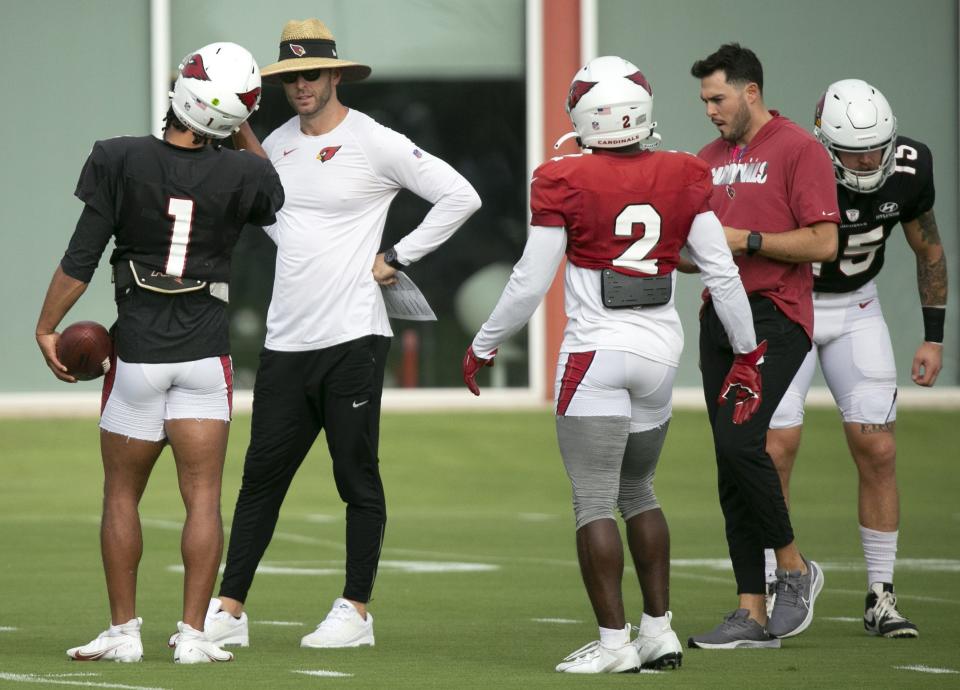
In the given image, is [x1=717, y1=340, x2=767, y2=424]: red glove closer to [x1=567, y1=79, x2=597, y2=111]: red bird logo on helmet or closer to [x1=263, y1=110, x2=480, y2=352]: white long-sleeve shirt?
[x1=567, y1=79, x2=597, y2=111]: red bird logo on helmet

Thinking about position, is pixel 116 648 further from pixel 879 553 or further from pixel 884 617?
pixel 879 553

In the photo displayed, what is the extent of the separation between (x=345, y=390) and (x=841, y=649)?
206 centimetres

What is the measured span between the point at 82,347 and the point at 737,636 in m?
2.58

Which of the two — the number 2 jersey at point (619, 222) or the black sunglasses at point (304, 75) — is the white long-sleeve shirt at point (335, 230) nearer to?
the black sunglasses at point (304, 75)

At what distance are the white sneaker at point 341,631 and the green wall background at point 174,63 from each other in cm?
893

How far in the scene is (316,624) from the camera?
7562 millimetres

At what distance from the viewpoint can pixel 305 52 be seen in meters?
7.23

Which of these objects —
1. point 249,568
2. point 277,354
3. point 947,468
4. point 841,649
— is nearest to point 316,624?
point 249,568

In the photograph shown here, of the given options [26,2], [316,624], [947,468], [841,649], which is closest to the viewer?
[841,649]

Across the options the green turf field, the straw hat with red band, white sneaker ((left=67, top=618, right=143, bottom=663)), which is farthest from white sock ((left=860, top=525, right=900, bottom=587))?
white sneaker ((left=67, top=618, right=143, bottom=663))

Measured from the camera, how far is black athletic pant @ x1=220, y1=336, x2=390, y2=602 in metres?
7.02

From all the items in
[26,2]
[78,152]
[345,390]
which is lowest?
[345,390]

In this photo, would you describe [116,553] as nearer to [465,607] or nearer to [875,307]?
[465,607]

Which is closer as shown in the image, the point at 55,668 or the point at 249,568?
the point at 55,668
